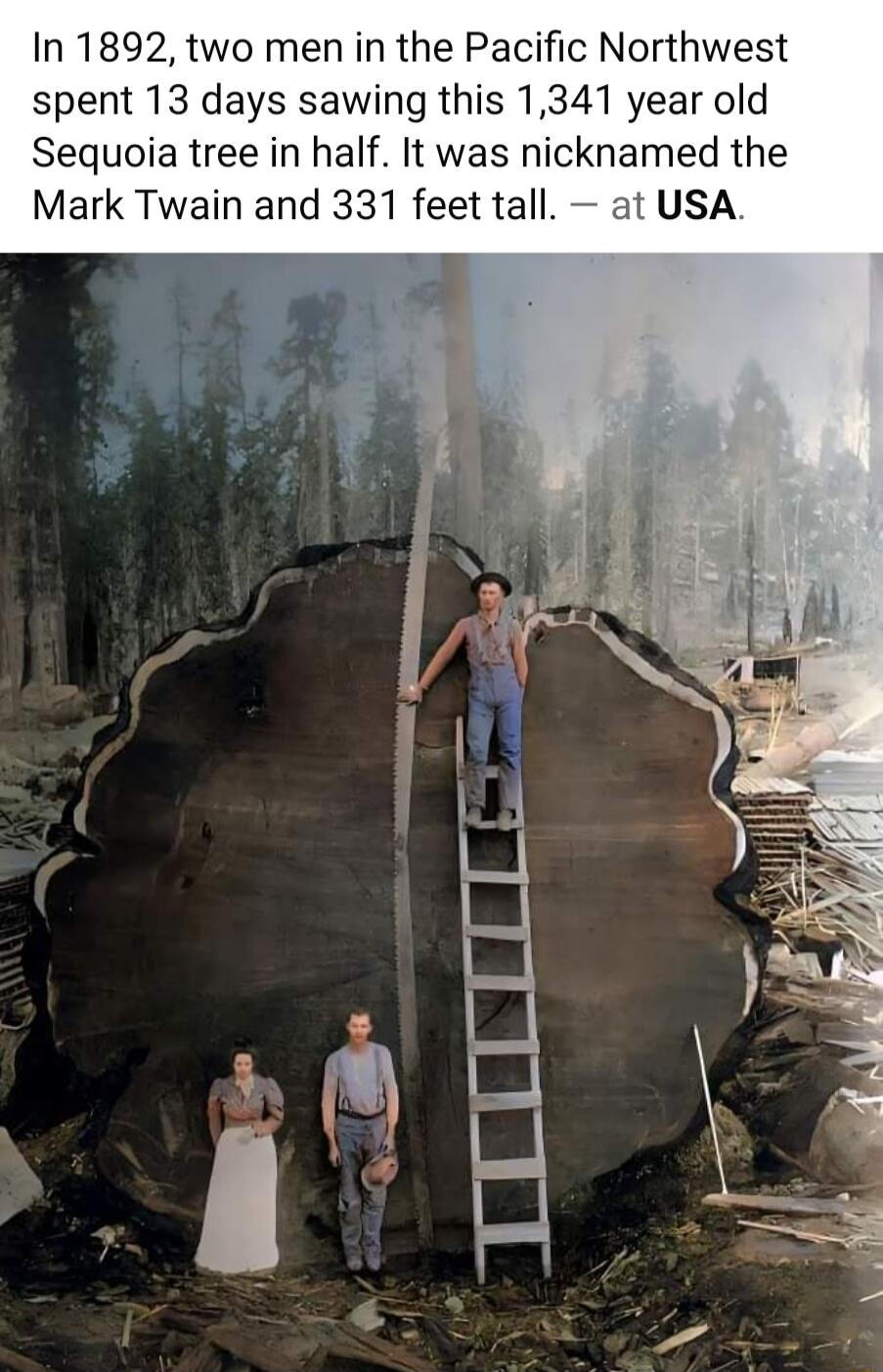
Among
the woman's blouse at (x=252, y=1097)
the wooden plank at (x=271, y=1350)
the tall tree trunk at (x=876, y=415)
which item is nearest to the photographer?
the wooden plank at (x=271, y=1350)

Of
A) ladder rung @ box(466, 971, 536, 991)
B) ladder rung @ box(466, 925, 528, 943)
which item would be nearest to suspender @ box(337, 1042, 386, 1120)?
ladder rung @ box(466, 971, 536, 991)

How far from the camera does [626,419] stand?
11.2ft

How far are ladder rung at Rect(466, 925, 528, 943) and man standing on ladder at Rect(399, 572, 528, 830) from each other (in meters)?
0.30

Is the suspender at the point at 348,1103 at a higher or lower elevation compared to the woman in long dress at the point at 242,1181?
higher

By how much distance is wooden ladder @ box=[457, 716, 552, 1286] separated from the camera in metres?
3.26

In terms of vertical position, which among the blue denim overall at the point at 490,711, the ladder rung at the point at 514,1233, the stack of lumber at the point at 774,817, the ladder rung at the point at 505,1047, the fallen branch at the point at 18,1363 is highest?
the blue denim overall at the point at 490,711

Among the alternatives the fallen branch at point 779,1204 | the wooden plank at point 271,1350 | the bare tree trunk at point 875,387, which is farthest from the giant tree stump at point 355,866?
the bare tree trunk at point 875,387

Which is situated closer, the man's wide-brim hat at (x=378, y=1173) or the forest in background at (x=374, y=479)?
the man's wide-brim hat at (x=378, y=1173)

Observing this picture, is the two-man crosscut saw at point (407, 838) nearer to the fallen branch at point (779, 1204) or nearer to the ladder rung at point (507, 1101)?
the ladder rung at point (507, 1101)

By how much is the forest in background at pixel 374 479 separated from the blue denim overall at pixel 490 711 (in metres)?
0.24

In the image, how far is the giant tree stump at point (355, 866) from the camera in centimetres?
342

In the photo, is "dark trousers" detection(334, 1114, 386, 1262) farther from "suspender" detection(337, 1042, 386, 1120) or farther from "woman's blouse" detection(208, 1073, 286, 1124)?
"woman's blouse" detection(208, 1073, 286, 1124)
